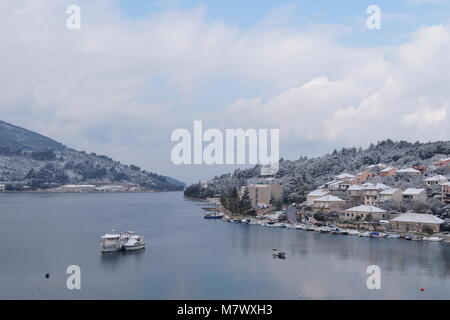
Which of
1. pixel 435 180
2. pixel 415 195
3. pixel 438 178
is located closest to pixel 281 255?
pixel 415 195

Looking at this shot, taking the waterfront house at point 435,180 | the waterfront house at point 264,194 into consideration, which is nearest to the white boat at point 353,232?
the waterfront house at point 435,180

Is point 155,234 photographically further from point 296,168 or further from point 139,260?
point 296,168

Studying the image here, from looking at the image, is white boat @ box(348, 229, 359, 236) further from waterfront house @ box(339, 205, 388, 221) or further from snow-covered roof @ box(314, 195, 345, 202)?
snow-covered roof @ box(314, 195, 345, 202)

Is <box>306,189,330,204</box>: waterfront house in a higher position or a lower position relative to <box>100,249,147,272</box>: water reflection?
higher

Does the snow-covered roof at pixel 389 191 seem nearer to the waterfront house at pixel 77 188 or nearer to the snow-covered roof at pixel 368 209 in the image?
the snow-covered roof at pixel 368 209

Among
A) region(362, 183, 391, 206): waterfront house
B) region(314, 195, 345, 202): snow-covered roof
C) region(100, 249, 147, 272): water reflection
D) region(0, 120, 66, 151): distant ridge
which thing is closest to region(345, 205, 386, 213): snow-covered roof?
region(362, 183, 391, 206): waterfront house

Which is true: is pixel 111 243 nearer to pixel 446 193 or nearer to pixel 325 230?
pixel 325 230
